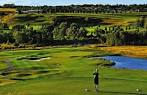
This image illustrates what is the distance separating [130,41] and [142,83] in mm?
77819

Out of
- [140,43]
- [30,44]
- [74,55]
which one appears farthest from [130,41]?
[74,55]

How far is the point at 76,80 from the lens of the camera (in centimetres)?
4506

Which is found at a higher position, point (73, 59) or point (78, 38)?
point (73, 59)

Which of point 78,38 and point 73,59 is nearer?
point 73,59

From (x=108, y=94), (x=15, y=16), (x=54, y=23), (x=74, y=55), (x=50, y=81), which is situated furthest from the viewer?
(x=15, y=16)

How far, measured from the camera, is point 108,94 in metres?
35.5

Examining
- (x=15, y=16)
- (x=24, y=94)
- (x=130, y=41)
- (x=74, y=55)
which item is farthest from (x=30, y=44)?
(x=24, y=94)

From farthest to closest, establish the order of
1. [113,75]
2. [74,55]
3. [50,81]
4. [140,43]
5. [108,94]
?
[140,43], [74,55], [113,75], [50,81], [108,94]

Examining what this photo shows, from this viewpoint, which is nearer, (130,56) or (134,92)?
(134,92)

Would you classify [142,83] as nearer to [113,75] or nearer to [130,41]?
[113,75]

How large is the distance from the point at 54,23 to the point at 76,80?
117332 millimetres

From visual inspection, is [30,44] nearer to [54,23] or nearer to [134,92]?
[54,23]

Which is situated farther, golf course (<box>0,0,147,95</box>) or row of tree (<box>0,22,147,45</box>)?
row of tree (<box>0,22,147,45</box>)

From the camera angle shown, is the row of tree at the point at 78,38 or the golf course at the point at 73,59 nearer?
the golf course at the point at 73,59
